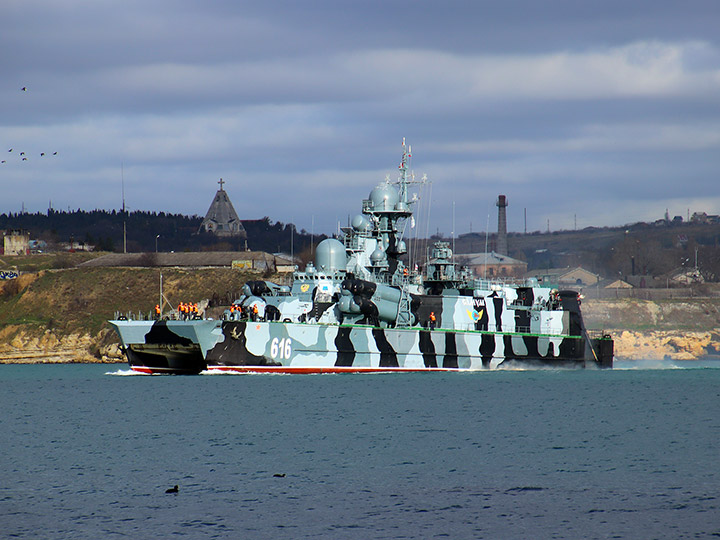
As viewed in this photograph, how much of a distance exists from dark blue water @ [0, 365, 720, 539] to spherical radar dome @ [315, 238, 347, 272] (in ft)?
34.6

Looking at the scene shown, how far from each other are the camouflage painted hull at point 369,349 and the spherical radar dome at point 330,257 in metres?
5.40

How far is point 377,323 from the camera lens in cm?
5419

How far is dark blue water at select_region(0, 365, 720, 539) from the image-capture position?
21547 millimetres

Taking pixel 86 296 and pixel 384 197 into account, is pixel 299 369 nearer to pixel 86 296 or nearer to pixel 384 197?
pixel 384 197

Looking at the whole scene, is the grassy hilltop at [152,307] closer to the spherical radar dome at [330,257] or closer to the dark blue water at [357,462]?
the spherical radar dome at [330,257]

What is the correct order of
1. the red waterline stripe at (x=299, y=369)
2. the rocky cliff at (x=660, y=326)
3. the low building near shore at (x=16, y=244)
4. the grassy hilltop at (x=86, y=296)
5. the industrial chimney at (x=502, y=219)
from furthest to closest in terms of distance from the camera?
the industrial chimney at (x=502, y=219)
the low building near shore at (x=16, y=244)
the rocky cliff at (x=660, y=326)
the grassy hilltop at (x=86, y=296)
the red waterline stripe at (x=299, y=369)

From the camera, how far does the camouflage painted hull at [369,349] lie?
49938 mm

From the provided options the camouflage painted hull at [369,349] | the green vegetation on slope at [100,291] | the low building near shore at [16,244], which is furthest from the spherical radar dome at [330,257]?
the low building near shore at [16,244]

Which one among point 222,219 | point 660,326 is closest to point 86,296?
point 660,326

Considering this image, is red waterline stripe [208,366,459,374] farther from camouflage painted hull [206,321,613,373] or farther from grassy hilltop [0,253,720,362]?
grassy hilltop [0,253,720,362]

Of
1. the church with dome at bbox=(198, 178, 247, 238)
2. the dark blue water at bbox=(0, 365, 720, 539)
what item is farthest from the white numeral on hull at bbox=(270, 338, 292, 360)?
the church with dome at bbox=(198, 178, 247, 238)

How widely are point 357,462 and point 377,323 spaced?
1027 inches

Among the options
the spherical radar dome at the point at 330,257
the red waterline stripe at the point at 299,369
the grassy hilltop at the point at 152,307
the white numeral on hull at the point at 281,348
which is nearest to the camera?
the white numeral on hull at the point at 281,348

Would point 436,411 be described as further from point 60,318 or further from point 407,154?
point 60,318
